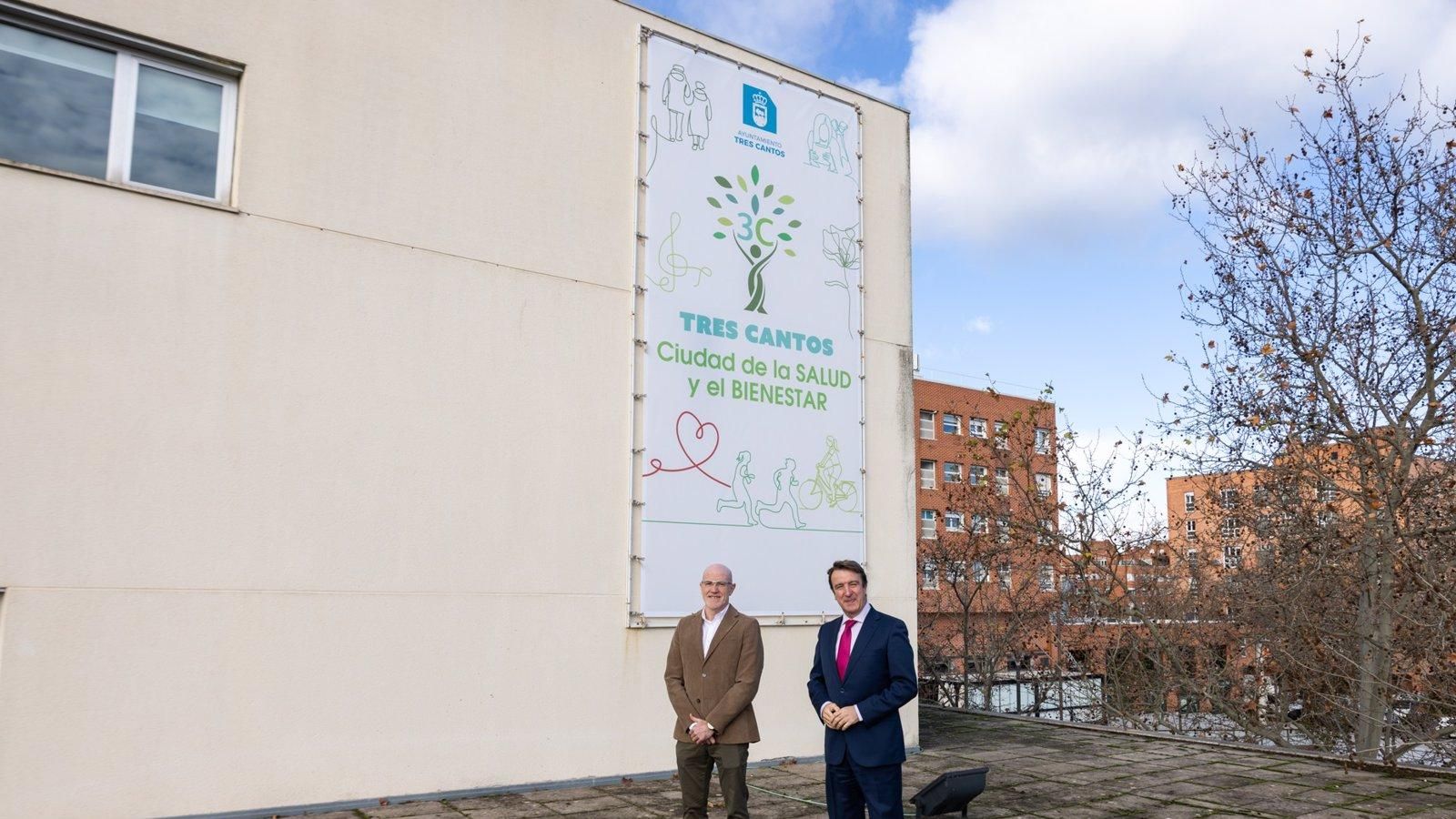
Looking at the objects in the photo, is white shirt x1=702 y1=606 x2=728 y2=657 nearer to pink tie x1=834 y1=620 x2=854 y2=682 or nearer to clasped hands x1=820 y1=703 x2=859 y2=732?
pink tie x1=834 y1=620 x2=854 y2=682

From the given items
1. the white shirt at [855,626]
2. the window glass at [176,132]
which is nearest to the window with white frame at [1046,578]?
the white shirt at [855,626]

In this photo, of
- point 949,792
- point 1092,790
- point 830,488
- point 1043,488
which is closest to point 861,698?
point 949,792

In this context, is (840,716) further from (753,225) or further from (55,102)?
(55,102)

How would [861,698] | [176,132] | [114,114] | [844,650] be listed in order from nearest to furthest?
[861,698]
[844,650]
[114,114]
[176,132]

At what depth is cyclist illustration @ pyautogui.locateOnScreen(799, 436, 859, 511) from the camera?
8.59 metres

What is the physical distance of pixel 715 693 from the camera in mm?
4895

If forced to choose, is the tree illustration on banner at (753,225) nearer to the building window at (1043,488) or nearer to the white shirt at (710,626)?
the white shirt at (710,626)

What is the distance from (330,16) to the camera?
22.0 feet

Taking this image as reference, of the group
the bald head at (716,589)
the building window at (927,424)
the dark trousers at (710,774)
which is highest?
the building window at (927,424)

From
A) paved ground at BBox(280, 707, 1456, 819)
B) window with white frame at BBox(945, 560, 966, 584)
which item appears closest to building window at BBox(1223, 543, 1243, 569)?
window with white frame at BBox(945, 560, 966, 584)

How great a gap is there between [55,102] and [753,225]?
4913 millimetres

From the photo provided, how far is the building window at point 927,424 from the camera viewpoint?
53.6 metres

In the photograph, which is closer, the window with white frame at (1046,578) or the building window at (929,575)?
the window with white frame at (1046,578)

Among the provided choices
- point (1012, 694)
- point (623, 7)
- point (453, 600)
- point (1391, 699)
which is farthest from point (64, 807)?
point (1012, 694)
